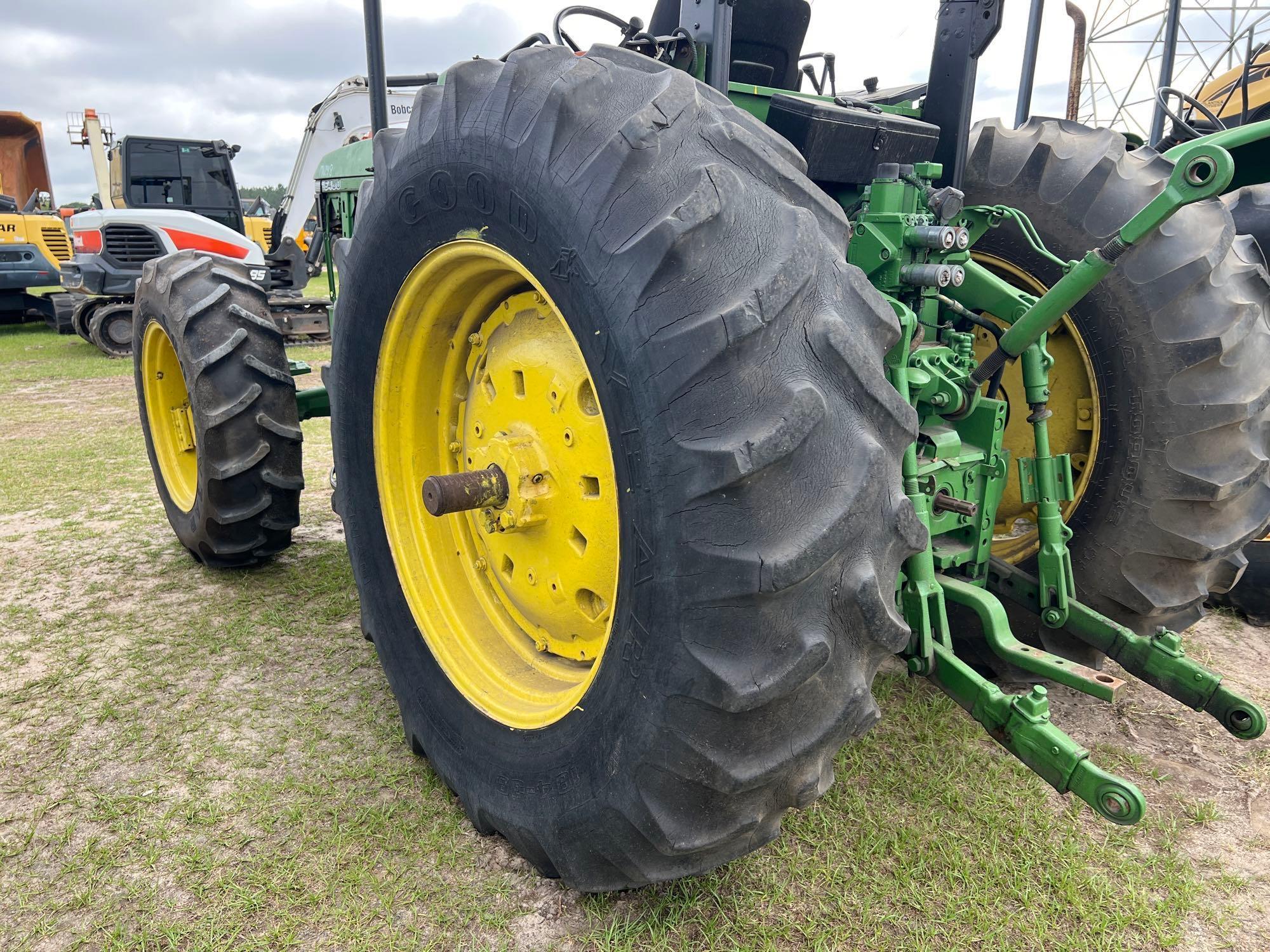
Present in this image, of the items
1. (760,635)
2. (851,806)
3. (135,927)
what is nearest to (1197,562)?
(851,806)

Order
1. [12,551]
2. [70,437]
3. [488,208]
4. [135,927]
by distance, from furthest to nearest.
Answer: [70,437], [12,551], [135,927], [488,208]

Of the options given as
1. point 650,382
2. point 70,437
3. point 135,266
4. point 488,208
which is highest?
point 488,208

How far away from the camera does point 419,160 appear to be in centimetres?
186

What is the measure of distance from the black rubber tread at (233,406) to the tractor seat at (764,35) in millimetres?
1839

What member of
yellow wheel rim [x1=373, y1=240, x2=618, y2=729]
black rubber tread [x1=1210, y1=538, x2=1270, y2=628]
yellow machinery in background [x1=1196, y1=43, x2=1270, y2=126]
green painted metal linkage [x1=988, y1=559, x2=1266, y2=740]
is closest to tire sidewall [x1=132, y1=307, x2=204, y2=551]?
yellow wheel rim [x1=373, y1=240, x2=618, y2=729]

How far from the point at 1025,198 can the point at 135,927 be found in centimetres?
289

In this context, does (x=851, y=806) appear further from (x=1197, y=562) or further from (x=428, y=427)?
(x=428, y=427)

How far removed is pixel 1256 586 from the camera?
3.24 metres

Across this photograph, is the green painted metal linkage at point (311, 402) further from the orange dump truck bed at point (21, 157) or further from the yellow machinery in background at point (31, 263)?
the orange dump truck bed at point (21, 157)

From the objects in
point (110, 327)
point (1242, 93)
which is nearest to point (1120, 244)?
point (1242, 93)

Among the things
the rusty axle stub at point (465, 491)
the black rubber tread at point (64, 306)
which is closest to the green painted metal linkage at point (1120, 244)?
the rusty axle stub at point (465, 491)

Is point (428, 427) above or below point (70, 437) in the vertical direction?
above

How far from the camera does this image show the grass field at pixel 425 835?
5.92ft

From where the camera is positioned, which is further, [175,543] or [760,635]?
[175,543]
